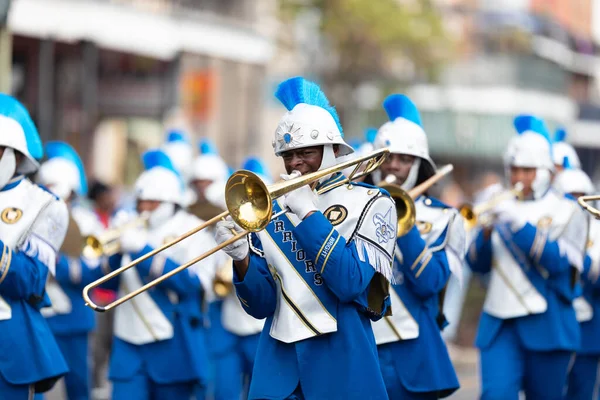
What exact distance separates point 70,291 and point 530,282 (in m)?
3.82

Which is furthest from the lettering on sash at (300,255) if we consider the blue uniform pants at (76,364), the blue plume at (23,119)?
the blue uniform pants at (76,364)

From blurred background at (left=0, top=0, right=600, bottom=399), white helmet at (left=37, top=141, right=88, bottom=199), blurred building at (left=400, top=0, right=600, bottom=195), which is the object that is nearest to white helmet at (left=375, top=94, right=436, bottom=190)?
blurred background at (left=0, top=0, right=600, bottom=399)

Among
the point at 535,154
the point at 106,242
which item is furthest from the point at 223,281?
the point at 535,154

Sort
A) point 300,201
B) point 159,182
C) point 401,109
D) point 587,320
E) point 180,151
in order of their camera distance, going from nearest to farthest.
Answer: point 300,201 → point 401,109 → point 159,182 → point 587,320 → point 180,151

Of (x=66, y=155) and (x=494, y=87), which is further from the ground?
(x=494, y=87)

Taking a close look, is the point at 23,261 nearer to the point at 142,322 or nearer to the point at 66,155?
the point at 142,322

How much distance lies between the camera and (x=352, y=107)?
1378 inches

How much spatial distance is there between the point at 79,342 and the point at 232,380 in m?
1.28

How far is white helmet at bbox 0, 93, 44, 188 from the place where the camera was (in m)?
6.96

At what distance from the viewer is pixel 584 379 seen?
33.1ft

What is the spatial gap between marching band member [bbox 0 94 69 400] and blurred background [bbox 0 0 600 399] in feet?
14.8

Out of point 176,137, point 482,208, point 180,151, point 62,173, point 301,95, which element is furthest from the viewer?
point 176,137

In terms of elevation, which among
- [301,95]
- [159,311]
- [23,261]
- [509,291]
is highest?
[301,95]

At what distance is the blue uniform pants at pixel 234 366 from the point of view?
10914 millimetres
